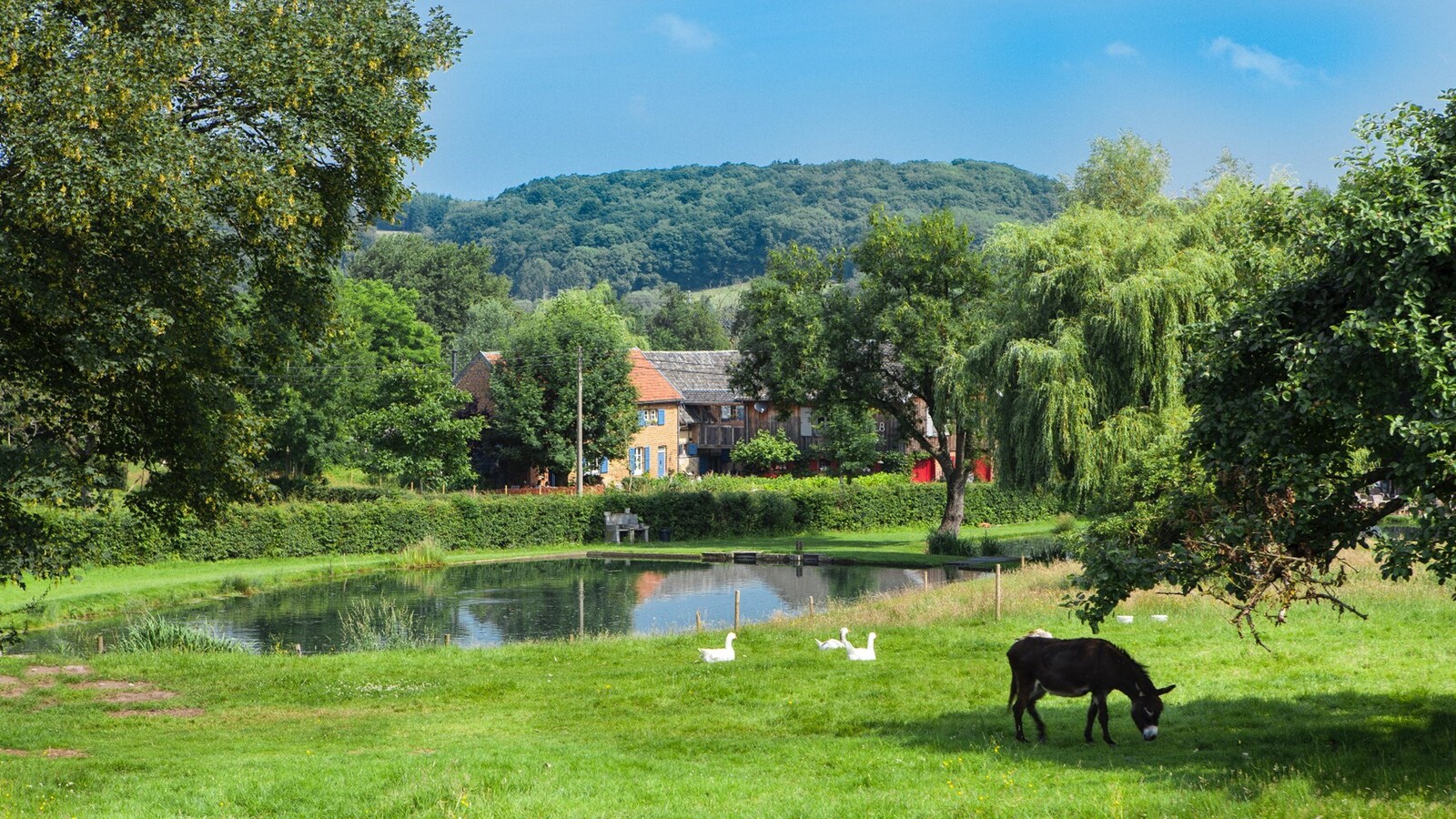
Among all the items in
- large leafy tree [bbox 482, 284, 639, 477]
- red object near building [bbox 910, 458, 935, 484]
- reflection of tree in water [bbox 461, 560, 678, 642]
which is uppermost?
large leafy tree [bbox 482, 284, 639, 477]

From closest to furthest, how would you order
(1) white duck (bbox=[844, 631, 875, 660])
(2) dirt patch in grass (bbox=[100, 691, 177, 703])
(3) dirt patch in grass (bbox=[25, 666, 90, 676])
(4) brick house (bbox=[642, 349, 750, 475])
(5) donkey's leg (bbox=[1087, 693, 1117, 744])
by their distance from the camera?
(5) donkey's leg (bbox=[1087, 693, 1117, 744]) → (2) dirt patch in grass (bbox=[100, 691, 177, 703]) → (1) white duck (bbox=[844, 631, 875, 660]) → (3) dirt patch in grass (bbox=[25, 666, 90, 676]) → (4) brick house (bbox=[642, 349, 750, 475])

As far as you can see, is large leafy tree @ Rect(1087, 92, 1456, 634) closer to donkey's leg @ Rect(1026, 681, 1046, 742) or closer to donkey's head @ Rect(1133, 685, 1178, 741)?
donkey's head @ Rect(1133, 685, 1178, 741)

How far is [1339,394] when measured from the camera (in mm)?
11820

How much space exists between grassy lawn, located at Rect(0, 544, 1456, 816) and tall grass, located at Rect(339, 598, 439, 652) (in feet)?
13.1

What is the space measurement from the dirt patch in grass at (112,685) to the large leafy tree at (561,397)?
45.5 metres

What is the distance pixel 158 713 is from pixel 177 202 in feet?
28.7

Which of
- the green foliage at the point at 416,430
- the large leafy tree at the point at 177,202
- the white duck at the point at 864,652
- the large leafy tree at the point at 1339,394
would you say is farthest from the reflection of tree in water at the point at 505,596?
the large leafy tree at the point at 1339,394

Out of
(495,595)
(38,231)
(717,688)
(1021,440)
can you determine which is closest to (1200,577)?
(717,688)

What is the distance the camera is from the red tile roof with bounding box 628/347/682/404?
82.4 meters

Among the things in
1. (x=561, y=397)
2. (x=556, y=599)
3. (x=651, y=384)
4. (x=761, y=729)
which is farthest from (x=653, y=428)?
(x=761, y=729)

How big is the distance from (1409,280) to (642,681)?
44.5 feet

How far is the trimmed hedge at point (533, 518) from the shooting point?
157 ft

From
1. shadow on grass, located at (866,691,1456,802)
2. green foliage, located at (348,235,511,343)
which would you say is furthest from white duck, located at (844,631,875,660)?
green foliage, located at (348,235,511,343)

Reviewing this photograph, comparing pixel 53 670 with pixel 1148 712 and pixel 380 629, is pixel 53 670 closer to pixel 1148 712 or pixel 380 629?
pixel 380 629
